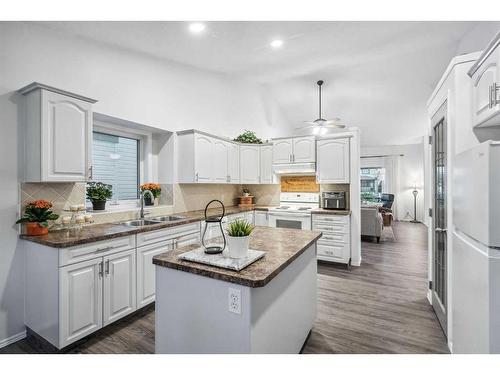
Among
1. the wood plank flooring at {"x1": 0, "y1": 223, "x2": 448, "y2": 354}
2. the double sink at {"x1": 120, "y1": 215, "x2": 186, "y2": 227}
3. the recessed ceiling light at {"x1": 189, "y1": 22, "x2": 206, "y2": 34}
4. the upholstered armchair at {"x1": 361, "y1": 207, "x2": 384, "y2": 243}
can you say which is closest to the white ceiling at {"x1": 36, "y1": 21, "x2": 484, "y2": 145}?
the recessed ceiling light at {"x1": 189, "y1": 22, "x2": 206, "y2": 34}

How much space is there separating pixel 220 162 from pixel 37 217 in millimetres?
2533

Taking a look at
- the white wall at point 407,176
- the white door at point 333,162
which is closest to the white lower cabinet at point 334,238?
the white door at point 333,162

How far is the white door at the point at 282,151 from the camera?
15.1ft

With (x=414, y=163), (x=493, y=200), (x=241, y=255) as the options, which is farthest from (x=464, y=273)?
(x=414, y=163)

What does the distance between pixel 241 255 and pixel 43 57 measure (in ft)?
8.30

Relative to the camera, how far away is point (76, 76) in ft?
8.50

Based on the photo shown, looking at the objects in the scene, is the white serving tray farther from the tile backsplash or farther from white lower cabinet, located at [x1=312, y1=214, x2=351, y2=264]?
white lower cabinet, located at [x1=312, y1=214, x2=351, y2=264]

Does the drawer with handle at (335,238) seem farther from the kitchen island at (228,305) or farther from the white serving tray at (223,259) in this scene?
the white serving tray at (223,259)

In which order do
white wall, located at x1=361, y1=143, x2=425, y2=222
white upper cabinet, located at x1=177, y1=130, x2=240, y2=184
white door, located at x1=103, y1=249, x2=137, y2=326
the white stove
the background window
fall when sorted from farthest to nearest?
white wall, located at x1=361, y1=143, x2=425, y2=222 → the white stove → white upper cabinet, located at x1=177, y1=130, x2=240, y2=184 → the background window → white door, located at x1=103, y1=249, x2=137, y2=326

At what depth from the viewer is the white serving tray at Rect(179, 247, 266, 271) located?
1.40 metres

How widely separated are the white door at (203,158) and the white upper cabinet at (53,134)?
1531mm

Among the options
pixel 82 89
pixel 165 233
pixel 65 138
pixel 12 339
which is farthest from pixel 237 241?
pixel 82 89

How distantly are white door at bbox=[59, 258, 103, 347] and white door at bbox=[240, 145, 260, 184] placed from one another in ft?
9.71
